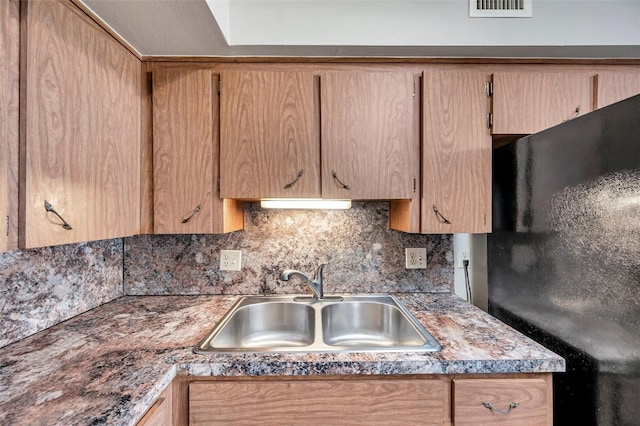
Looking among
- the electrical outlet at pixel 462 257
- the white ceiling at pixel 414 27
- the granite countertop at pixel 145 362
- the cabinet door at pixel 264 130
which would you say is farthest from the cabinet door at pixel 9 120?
the electrical outlet at pixel 462 257

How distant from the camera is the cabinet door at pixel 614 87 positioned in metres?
1.43

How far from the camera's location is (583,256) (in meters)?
1.03

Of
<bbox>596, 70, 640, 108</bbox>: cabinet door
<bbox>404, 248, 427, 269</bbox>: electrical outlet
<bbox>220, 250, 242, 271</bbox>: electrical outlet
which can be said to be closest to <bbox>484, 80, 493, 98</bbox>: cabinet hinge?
<bbox>596, 70, 640, 108</bbox>: cabinet door

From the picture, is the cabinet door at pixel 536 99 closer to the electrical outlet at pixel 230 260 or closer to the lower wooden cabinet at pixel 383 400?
the lower wooden cabinet at pixel 383 400

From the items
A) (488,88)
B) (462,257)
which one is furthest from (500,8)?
(462,257)

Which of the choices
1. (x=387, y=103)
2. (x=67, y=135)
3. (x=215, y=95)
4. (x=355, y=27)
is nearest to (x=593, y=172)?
(x=387, y=103)

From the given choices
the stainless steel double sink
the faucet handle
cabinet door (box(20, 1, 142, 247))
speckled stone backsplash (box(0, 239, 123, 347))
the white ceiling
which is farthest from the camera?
the faucet handle

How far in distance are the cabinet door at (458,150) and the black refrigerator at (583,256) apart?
13cm

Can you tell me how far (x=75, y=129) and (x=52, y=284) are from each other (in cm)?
67

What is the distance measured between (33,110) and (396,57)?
137 centimetres

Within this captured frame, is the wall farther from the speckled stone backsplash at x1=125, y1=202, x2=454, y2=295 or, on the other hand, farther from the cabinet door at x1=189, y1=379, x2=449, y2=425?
the cabinet door at x1=189, y1=379, x2=449, y2=425

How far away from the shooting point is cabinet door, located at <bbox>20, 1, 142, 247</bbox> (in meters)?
0.88

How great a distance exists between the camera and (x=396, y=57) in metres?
1.47

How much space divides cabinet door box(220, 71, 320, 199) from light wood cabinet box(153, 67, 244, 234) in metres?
0.07
